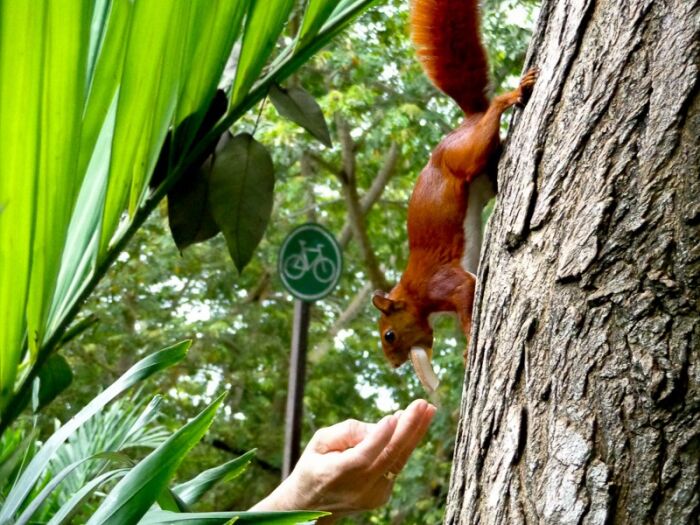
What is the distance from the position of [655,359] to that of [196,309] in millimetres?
4845

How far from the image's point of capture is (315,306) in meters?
5.79

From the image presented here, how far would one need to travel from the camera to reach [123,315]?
201 inches

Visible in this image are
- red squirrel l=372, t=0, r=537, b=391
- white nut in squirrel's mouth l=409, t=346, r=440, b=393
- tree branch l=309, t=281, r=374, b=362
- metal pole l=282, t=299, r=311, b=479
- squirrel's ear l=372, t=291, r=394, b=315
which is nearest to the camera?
red squirrel l=372, t=0, r=537, b=391

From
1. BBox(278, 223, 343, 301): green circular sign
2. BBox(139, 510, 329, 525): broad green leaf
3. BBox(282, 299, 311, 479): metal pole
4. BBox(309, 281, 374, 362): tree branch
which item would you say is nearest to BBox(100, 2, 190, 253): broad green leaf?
BBox(139, 510, 329, 525): broad green leaf

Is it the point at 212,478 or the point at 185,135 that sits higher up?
the point at 185,135

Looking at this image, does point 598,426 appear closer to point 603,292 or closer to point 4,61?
point 603,292

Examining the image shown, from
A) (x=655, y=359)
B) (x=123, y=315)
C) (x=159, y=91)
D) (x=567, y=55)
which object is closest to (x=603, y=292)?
(x=655, y=359)

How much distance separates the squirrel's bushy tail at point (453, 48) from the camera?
1.20 m

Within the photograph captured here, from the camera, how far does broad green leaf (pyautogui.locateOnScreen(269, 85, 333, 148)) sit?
957 mm

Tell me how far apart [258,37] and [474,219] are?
0.61 meters

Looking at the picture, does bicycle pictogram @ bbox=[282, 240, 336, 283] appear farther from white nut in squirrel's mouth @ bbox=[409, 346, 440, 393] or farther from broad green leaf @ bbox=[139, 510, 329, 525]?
broad green leaf @ bbox=[139, 510, 329, 525]

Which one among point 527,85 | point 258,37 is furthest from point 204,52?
point 527,85

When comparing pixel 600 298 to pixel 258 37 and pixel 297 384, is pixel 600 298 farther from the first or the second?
pixel 297 384

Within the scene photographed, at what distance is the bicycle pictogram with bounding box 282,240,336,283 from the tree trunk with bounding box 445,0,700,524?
191 cm
